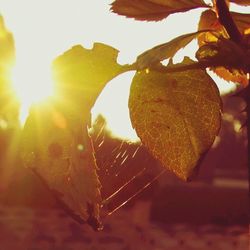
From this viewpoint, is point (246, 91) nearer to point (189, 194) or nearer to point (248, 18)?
point (248, 18)

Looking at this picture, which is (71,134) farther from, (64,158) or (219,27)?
(219,27)

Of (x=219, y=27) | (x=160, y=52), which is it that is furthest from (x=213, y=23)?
(x=160, y=52)

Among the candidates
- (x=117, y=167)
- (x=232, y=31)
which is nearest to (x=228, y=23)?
(x=232, y=31)

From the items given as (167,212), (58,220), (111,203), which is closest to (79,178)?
(111,203)

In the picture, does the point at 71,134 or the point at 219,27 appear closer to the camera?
the point at 71,134

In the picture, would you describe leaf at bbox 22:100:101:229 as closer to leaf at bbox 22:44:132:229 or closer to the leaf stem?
leaf at bbox 22:44:132:229

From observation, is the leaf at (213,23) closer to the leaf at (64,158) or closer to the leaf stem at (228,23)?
the leaf stem at (228,23)

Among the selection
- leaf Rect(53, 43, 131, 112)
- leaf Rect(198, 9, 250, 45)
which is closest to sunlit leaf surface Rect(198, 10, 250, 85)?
leaf Rect(198, 9, 250, 45)

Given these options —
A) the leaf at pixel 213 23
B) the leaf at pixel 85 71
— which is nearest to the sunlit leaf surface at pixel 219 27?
the leaf at pixel 213 23
